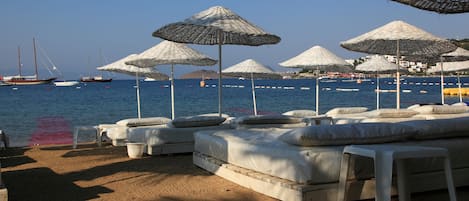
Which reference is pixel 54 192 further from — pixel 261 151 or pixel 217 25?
pixel 217 25

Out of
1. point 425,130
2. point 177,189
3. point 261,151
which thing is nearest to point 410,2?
point 425,130

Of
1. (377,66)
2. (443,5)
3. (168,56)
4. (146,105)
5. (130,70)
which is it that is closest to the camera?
(443,5)

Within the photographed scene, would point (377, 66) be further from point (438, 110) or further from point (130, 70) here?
point (130, 70)

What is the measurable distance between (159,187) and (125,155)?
2.61 meters

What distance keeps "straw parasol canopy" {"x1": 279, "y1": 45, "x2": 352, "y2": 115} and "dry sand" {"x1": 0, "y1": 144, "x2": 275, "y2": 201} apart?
4537mm

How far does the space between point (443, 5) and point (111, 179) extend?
3776 mm

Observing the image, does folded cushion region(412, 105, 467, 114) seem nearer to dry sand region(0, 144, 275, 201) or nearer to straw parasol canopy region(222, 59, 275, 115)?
dry sand region(0, 144, 275, 201)

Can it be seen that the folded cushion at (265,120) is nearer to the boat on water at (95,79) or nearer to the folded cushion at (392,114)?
the folded cushion at (392,114)

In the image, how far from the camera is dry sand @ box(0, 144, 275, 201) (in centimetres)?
450

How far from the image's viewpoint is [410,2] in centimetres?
479

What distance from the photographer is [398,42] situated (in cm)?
916

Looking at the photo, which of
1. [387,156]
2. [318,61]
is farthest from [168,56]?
[387,156]

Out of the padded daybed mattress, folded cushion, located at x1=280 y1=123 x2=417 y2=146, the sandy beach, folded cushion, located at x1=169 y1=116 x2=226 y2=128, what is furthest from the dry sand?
A: folded cushion, located at x1=280 y1=123 x2=417 y2=146

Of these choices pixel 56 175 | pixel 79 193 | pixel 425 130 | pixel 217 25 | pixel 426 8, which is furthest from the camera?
pixel 217 25
